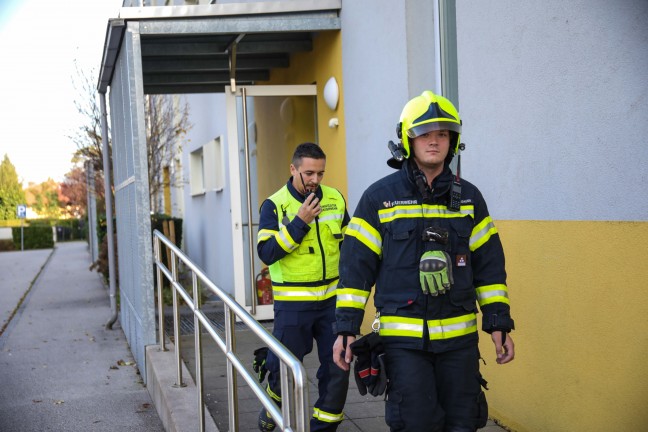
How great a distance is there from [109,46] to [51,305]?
7.19 metres

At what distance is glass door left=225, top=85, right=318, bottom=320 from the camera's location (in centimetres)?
930

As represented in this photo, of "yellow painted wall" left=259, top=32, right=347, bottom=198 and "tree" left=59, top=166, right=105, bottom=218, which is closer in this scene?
"yellow painted wall" left=259, top=32, right=347, bottom=198

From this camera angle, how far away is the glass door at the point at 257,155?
366 inches

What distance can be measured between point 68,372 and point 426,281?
5753 mm

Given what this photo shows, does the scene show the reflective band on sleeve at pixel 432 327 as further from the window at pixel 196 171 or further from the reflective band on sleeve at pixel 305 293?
the window at pixel 196 171

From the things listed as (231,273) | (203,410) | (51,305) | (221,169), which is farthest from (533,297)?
(51,305)

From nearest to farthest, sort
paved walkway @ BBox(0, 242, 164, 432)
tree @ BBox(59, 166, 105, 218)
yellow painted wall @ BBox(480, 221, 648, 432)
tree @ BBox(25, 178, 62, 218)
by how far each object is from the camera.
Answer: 1. yellow painted wall @ BBox(480, 221, 648, 432)
2. paved walkway @ BBox(0, 242, 164, 432)
3. tree @ BBox(59, 166, 105, 218)
4. tree @ BBox(25, 178, 62, 218)

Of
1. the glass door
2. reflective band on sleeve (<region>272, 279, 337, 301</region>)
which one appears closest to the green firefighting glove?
reflective band on sleeve (<region>272, 279, 337, 301</region>)

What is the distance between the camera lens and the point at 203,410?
15.9ft

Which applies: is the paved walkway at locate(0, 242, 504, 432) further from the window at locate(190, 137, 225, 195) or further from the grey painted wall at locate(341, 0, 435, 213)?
the window at locate(190, 137, 225, 195)

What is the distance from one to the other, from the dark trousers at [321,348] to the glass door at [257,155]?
445 cm

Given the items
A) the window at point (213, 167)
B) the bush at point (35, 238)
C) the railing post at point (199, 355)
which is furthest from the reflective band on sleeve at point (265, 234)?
the bush at point (35, 238)

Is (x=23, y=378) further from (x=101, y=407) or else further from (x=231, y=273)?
(x=231, y=273)

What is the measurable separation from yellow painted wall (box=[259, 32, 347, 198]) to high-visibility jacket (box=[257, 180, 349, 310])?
3541 mm
